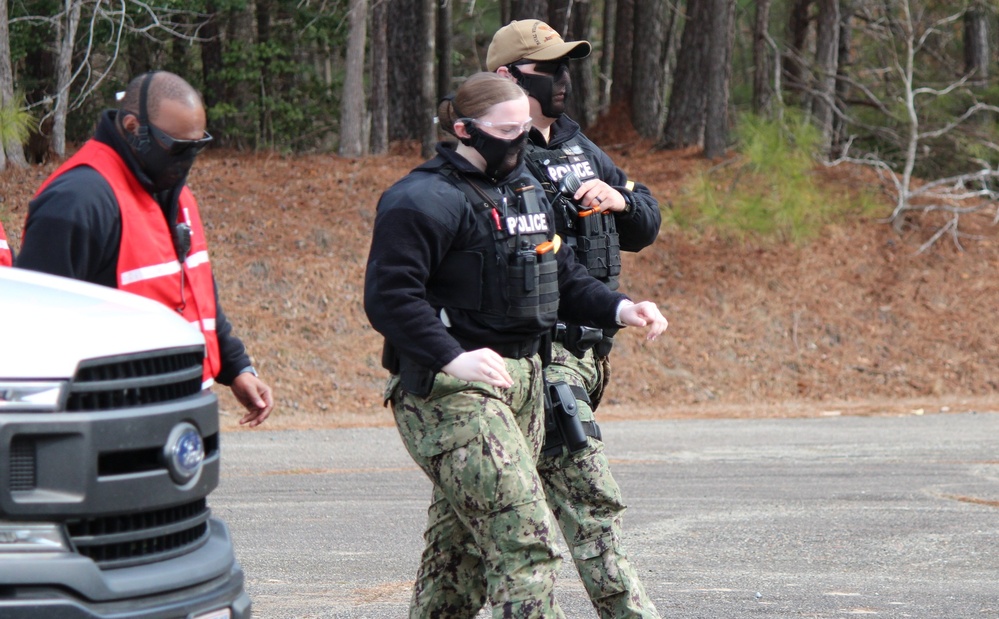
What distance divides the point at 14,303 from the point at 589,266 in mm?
2544

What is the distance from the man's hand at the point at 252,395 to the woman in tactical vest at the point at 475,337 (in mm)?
418

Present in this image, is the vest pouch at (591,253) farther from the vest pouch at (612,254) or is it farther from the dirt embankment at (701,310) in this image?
the dirt embankment at (701,310)

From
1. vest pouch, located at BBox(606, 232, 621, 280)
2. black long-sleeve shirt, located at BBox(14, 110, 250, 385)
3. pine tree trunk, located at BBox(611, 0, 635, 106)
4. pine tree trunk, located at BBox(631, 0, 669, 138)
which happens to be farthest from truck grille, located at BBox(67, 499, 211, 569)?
pine tree trunk, located at BBox(611, 0, 635, 106)

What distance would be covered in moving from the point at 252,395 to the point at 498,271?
3.05ft

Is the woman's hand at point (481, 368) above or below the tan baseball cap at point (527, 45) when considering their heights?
below

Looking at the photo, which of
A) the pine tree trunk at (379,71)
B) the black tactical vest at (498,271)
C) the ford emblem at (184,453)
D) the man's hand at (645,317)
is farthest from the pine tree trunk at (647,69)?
the ford emblem at (184,453)

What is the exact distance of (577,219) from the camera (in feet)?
15.9

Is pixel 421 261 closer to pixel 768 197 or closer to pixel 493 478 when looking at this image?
pixel 493 478

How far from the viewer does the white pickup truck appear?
2.56 meters

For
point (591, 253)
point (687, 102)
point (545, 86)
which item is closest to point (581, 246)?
point (591, 253)

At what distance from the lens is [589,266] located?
4836 mm

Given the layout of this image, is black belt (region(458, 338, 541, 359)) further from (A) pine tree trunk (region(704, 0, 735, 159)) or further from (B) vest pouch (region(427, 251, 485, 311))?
(A) pine tree trunk (region(704, 0, 735, 159))

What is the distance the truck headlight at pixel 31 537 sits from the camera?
256 cm

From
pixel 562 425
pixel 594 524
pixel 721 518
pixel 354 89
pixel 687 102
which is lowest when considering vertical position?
pixel 721 518
